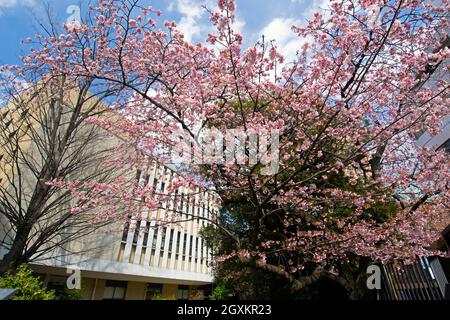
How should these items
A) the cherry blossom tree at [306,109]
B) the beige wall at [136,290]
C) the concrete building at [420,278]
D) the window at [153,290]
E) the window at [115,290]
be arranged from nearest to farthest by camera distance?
the cherry blossom tree at [306,109]
the concrete building at [420,278]
the window at [115,290]
the beige wall at [136,290]
the window at [153,290]

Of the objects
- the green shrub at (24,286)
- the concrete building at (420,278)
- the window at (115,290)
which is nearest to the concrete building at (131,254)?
the window at (115,290)

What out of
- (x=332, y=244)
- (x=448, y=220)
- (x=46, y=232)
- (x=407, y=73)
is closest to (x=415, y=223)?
(x=448, y=220)

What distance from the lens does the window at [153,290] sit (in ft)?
56.5

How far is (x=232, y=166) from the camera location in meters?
5.00

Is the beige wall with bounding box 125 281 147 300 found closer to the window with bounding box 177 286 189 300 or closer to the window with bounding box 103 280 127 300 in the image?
the window with bounding box 103 280 127 300

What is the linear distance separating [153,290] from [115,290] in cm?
362

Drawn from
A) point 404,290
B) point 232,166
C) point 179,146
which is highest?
point 179,146

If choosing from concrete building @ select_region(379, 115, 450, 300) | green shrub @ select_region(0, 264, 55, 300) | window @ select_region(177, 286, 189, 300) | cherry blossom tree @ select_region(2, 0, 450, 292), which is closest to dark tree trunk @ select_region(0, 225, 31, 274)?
green shrub @ select_region(0, 264, 55, 300)

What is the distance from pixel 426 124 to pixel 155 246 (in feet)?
52.1

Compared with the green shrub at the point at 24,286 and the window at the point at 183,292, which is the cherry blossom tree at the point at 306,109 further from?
the window at the point at 183,292

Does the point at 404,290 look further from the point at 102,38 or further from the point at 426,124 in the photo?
the point at 102,38

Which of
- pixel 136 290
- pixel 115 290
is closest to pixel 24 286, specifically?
pixel 115 290

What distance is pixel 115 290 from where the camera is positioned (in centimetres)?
1514

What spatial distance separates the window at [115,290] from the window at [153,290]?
Result: 83.5 inches
